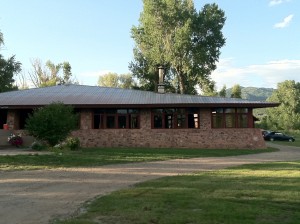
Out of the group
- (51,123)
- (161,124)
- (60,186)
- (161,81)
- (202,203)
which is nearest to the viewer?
(202,203)

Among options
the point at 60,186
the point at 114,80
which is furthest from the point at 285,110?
the point at 60,186

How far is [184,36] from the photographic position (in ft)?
147

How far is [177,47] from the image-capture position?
45.2 meters

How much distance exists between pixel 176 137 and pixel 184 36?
19892 millimetres

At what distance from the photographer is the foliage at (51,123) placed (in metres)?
21.5

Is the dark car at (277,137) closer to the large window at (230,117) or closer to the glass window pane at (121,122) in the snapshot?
the large window at (230,117)

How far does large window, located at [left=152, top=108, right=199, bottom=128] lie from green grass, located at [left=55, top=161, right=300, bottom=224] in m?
16.6

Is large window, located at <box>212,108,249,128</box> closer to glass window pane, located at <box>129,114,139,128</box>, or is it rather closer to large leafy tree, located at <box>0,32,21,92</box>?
glass window pane, located at <box>129,114,139,128</box>

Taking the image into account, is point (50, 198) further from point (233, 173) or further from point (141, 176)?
point (233, 173)

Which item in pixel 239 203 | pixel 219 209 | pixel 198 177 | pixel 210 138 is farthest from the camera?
pixel 210 138

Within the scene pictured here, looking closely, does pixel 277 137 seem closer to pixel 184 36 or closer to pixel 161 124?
pixel 184 36

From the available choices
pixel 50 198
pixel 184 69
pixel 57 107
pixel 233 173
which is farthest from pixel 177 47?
pixel 50 198

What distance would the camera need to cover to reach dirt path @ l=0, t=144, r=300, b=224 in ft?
24.3

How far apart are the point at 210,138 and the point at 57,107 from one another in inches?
470
